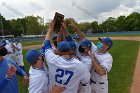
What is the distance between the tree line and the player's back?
7886cm

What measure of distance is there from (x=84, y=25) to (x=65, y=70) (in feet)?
322

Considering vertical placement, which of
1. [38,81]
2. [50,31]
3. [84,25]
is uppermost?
[50,31]

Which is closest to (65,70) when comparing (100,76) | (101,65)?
(101,65)

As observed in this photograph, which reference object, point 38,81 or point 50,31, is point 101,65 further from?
point 38,81

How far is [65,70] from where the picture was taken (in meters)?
4.59

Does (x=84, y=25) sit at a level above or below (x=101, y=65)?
below

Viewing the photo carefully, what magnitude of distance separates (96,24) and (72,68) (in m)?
96.6

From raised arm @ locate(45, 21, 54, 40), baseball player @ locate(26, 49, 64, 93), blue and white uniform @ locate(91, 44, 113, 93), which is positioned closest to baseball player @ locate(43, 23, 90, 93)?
baseball player @ locate(26, 49, 64, 93)

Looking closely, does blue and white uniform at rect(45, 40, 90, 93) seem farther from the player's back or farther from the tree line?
the tree line

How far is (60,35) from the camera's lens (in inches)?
232

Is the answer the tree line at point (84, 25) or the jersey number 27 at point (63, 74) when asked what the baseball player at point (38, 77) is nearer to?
the jersey number 27 at point (63, 74)

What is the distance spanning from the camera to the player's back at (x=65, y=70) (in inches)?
181

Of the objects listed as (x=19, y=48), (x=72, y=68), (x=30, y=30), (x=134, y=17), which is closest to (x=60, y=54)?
(x=72, y=68)

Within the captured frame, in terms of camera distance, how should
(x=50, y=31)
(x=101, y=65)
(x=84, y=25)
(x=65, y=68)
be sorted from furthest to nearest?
(x=84, y=25), (x=101, y=65), (x=50, y=31), (x=65, y=68)
